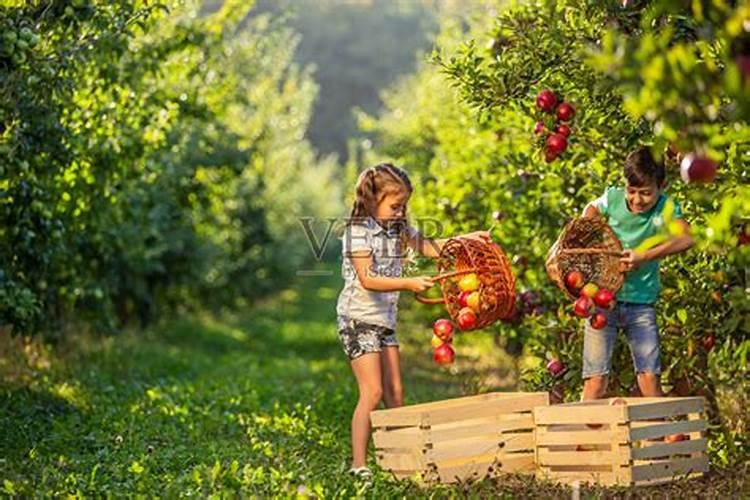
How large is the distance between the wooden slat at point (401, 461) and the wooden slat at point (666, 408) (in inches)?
41.0

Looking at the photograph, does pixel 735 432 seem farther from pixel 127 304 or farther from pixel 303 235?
pixel 303 235

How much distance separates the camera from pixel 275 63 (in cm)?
2216

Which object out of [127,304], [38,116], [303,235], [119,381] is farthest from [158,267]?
[303,235]

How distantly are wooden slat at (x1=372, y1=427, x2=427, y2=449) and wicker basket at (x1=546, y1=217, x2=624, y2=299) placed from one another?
1131mm

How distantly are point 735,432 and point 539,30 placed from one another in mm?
2670

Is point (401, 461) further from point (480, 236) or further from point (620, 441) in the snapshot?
point (480, 236)

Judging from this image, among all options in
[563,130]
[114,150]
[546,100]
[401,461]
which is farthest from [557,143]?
[114,150]

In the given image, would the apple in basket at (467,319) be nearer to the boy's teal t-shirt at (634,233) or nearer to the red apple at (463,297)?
the red apple at (463,297)

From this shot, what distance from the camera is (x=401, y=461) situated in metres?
6.46

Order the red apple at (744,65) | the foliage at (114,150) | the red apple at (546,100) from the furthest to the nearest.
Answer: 1. the foliage at (114,150)
2. the red apple at (546,100)
3. the red apple at (744,65)

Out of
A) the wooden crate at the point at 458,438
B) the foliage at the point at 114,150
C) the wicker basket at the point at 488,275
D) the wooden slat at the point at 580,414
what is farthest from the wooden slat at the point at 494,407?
the foliage at the point at 114,150

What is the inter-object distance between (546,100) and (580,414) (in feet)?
5.34

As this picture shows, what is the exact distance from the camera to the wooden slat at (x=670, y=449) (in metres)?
6.34

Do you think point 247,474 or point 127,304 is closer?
point 247,474
